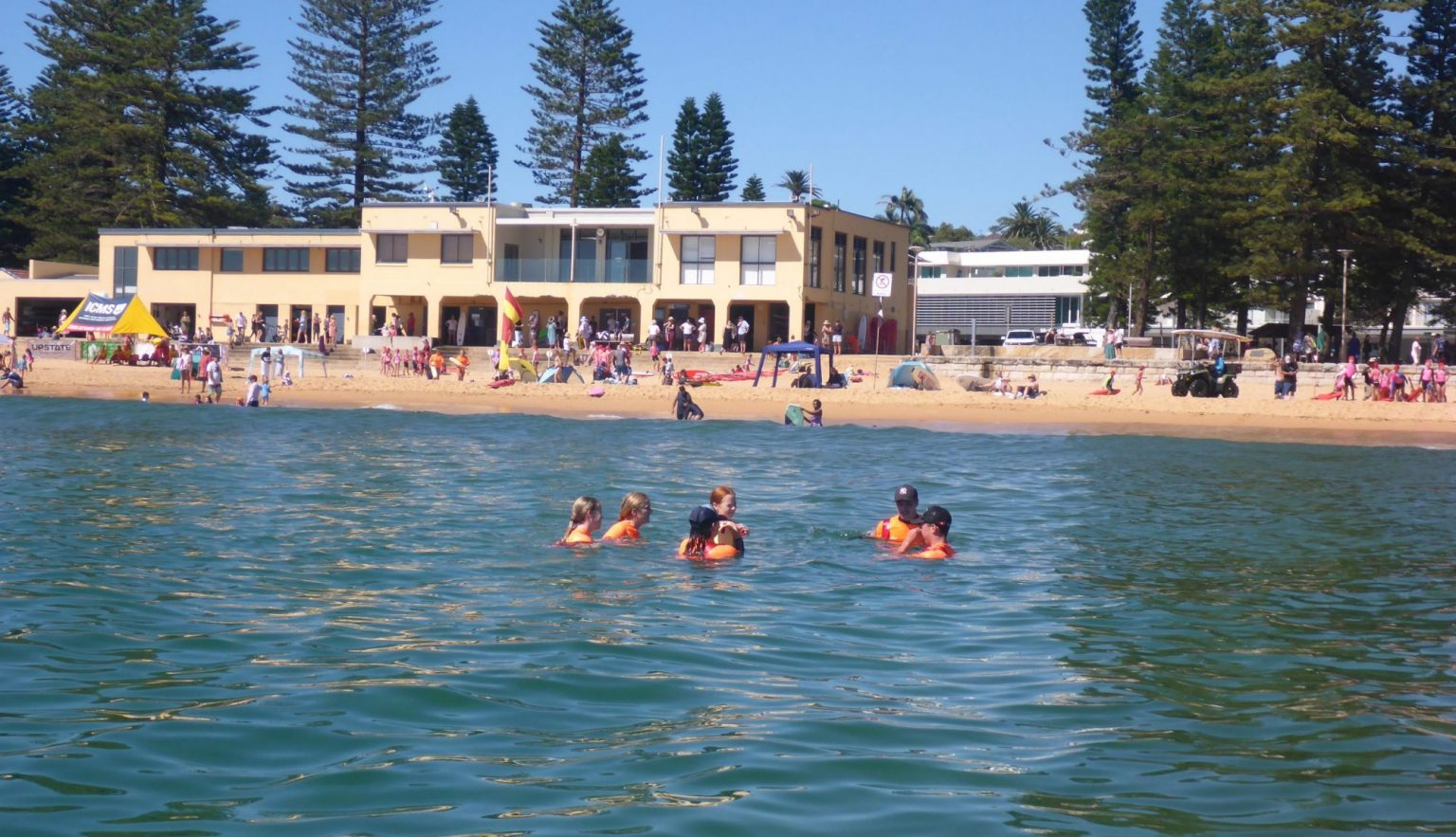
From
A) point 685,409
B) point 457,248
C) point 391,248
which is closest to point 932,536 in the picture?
point 685,409

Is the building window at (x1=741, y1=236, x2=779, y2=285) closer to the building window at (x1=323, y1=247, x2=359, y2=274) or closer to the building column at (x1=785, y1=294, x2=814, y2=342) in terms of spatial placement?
the building column at (x1=785, y1=294, x2=814, y2=342)

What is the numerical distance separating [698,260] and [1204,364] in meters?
16.7

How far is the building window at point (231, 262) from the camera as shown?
4975cm

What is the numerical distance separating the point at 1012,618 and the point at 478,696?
3978 millimetres

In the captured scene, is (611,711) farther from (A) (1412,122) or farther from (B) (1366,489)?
(A) (1412,122)

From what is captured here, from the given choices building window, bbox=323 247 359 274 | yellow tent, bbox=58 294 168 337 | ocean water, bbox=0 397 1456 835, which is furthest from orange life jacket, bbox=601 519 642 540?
building window, bbox=323 247 359 274

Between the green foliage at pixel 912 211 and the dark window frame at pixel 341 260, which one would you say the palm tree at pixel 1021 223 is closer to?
the green foliage at pixel 912 211

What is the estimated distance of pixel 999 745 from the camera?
6.39m

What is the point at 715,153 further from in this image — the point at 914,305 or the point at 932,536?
the point at 932,536

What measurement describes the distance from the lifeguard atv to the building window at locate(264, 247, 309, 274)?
2945 cm

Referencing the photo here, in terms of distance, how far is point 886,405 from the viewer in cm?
3142

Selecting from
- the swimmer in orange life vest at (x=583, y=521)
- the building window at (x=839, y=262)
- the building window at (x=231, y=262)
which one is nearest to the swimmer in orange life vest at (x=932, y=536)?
the swimmer in orange life vest at (x=583, y=521)

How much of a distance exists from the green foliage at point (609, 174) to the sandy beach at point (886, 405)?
2045 centimetres

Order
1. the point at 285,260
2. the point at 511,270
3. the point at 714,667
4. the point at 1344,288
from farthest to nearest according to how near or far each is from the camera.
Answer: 1. the point at 285,260
2. the point at 511,270
3. the point at 1344,288
4. the point at 714,667
